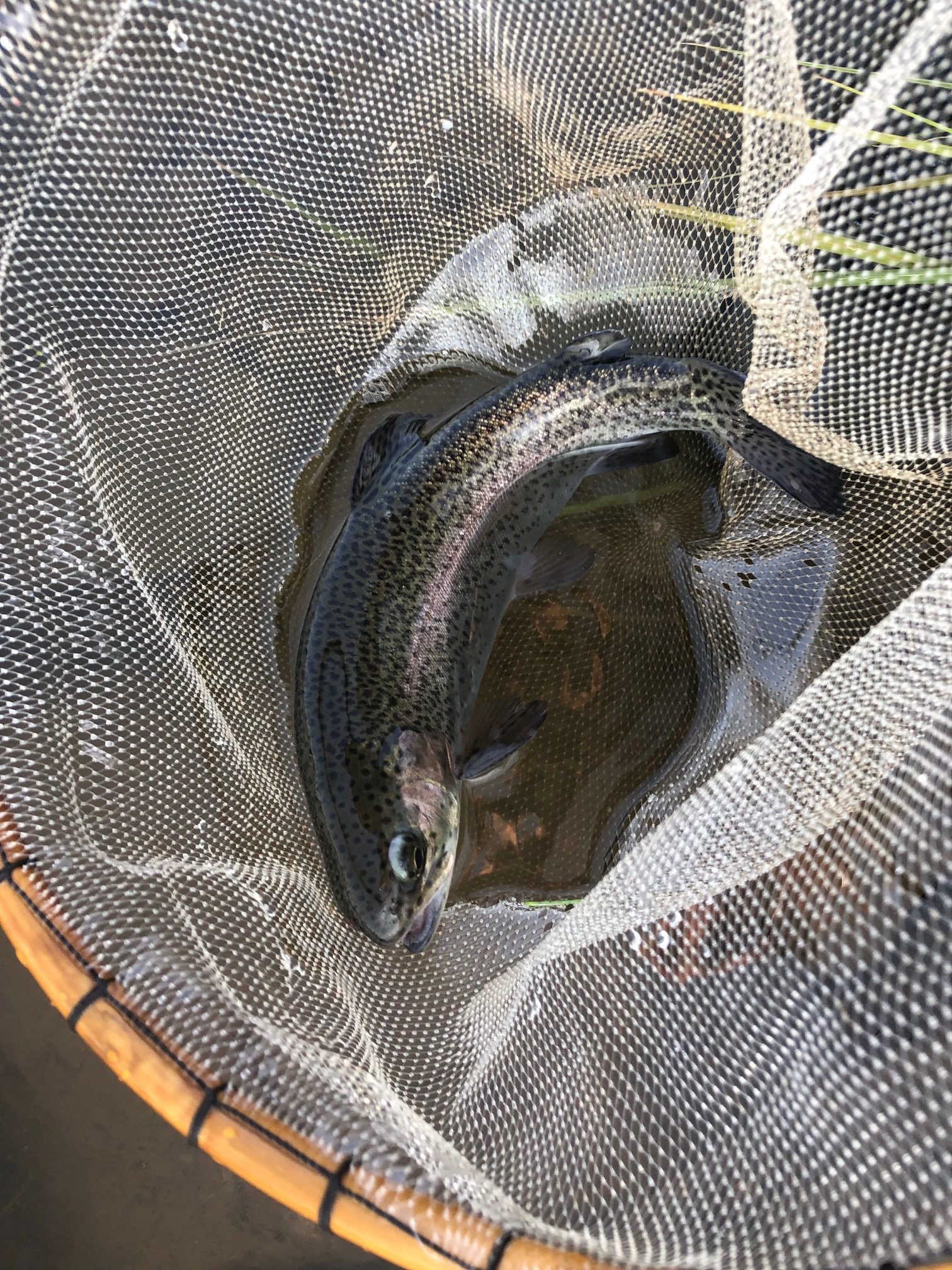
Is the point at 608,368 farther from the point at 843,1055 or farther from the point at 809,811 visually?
the point at 843,1055

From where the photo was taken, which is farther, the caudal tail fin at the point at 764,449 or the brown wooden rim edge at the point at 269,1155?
the caudal tail fin at the point at 764,449

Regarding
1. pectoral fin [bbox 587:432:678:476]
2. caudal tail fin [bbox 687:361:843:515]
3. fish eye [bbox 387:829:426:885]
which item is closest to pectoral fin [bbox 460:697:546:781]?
fish eye [bbox 387:829:426:885]

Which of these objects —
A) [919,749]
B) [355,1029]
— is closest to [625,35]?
[919,749]

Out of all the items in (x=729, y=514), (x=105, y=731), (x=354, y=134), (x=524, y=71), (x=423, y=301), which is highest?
A: (x=524, y=71)

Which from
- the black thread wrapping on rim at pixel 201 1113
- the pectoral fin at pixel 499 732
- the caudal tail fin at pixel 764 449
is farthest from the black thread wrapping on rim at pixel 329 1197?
the caudal tail fin at pixel 764 449

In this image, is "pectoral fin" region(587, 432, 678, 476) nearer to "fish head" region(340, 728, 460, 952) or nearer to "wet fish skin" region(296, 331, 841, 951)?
"wet fish skin" region(296, 331, 841, 951)

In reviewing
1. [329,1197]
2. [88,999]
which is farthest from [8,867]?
[329,1197]

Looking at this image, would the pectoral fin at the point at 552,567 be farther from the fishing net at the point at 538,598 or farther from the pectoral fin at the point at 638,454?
the pectoral fin at the point at 638,454
